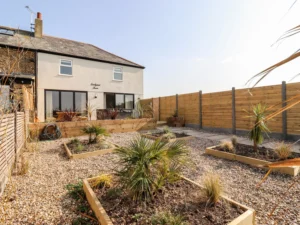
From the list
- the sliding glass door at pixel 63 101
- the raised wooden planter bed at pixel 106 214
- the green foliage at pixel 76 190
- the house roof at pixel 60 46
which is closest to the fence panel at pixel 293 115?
the raised wooden planter bed at pixel 106 214

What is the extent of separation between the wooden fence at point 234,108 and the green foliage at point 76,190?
4340 millimetres

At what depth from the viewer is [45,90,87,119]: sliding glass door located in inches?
419

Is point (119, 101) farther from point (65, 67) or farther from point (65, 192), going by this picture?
point (65, 192)

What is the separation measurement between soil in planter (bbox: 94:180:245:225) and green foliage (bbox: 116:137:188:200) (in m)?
0.14

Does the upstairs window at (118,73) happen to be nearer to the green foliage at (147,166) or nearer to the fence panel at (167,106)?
the fence panel at (167,106)

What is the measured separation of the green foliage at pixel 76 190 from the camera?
2.66m

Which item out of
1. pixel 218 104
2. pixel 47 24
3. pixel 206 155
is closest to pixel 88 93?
pixel 47 24

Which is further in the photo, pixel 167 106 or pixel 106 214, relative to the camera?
pixel 167 106

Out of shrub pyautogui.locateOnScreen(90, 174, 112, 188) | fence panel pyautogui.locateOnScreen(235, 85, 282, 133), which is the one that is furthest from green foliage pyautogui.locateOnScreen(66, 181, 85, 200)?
fence panel pyautogui.locateOnScreen(235, 85, 282, 133)

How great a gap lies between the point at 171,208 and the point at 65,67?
39.7ft

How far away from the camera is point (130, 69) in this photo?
571 inches

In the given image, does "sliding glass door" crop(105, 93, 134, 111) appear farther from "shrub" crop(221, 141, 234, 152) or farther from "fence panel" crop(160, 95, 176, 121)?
"shrub" crop(221, 141, 234, 152)

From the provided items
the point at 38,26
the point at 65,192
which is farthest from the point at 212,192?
the point at 38,26

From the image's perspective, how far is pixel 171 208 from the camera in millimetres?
2043
